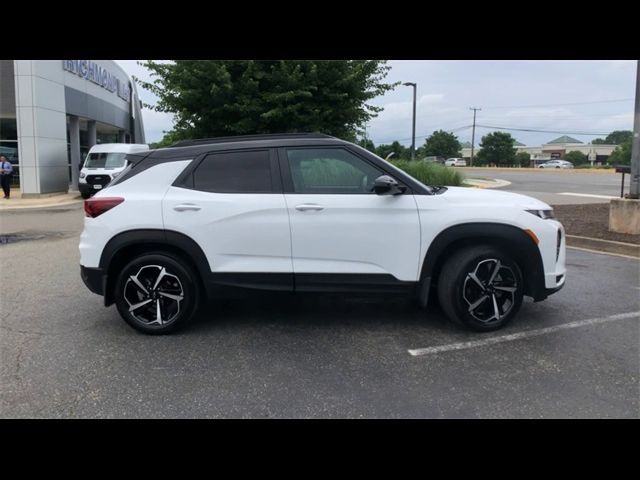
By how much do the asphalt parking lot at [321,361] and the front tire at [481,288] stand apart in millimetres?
173

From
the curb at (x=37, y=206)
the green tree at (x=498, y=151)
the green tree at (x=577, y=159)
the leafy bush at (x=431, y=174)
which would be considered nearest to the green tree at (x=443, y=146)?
the green tree at (x=498, y=151)

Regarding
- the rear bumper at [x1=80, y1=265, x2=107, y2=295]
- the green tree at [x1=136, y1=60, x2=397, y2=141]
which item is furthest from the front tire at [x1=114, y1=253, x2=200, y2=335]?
the green tree at [x1=136, y1=60, x2=397, y2=141]

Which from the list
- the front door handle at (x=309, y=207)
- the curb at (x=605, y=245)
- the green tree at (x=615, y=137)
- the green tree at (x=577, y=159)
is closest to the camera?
the front door handle at (x=309, y=207)

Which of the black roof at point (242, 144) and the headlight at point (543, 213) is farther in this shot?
the black roof at point (242, 144)

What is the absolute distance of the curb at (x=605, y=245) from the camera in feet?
27.8

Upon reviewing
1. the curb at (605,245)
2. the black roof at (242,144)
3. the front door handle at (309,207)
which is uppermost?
the black roof at (242,144)

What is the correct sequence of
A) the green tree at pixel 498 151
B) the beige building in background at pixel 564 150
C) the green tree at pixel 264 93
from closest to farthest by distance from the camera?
the green tree at pixel 264 93, the green tree at pixel 498 151, the beige building in background at pixel 564 150

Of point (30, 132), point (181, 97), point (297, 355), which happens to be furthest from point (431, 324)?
point (30, 132)

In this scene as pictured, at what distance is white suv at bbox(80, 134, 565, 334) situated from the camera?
457 centimetres

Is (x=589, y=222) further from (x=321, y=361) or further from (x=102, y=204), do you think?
(x=102, y=204)

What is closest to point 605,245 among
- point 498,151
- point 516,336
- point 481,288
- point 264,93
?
point 516,336

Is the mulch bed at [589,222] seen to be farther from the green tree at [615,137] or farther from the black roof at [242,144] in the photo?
the green tree at [615,137]
